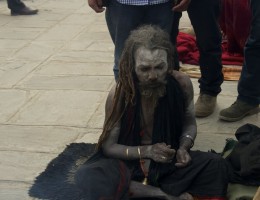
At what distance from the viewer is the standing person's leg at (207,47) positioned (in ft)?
12.7

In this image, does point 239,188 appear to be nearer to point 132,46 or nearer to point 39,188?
point 132,46

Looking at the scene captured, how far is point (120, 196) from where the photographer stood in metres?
2.85

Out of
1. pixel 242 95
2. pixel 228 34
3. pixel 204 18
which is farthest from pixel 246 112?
pixel 228 34

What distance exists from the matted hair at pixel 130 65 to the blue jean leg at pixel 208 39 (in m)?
0.93

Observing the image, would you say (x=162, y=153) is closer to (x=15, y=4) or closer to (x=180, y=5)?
(x=180, y=5)

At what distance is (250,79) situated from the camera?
3.96m

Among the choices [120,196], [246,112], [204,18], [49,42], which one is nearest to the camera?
[120,196]

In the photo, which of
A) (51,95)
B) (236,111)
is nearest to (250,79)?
(236,111)

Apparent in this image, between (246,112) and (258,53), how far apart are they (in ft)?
1.65

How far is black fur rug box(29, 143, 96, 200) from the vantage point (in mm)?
3164

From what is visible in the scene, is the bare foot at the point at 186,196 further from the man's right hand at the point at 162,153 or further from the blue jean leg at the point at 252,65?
the blue jean leg at the point at 252,65

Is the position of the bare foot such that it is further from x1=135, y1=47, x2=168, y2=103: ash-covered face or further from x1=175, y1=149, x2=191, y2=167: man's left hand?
x1=135, y1=47, x2=168, y2=103: ash-covered face

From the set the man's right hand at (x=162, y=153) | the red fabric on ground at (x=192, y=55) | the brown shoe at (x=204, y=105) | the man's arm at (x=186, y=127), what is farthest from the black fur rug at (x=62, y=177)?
the red fabric on ground at (x=192, y=55)

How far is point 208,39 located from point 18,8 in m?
5.22
